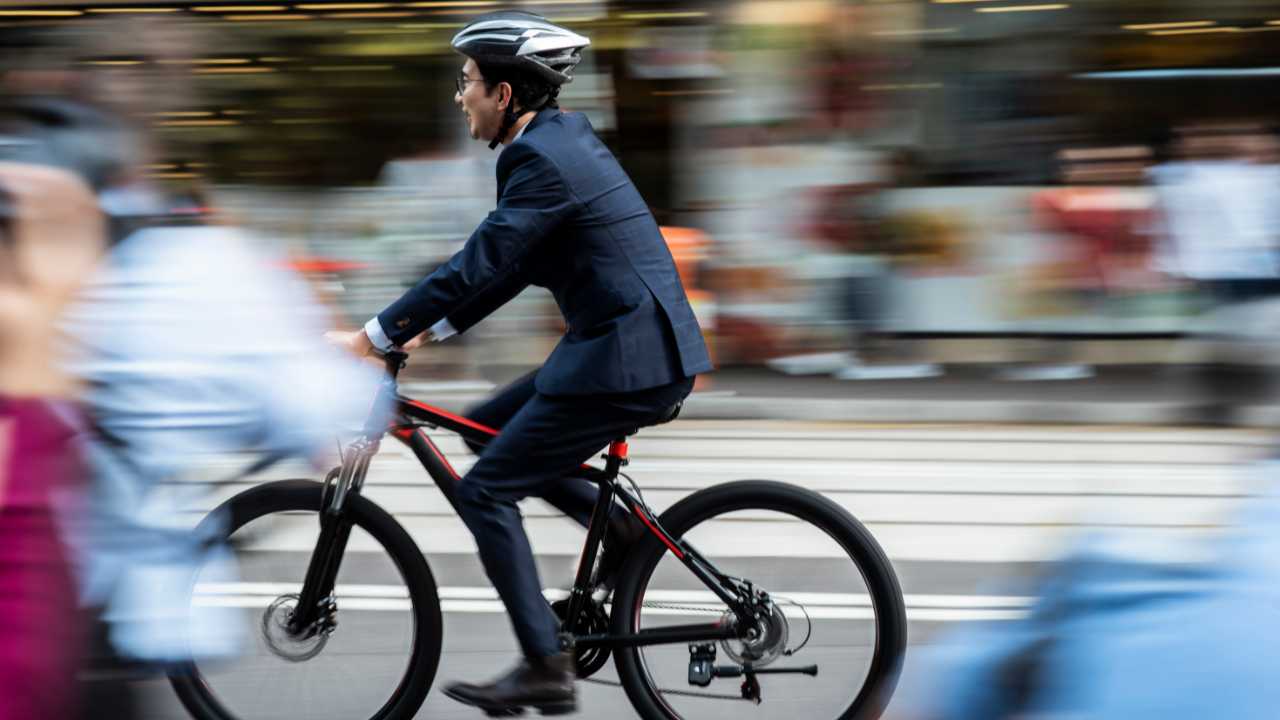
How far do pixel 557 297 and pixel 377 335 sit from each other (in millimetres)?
424

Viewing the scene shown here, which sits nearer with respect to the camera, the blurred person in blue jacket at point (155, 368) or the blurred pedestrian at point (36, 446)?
the blurred pedestrian at point (36, 446)

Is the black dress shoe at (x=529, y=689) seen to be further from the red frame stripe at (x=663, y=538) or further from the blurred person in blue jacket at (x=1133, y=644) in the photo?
the blurred person in blue jacket at (x=1133, y=644)

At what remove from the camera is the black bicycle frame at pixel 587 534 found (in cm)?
344

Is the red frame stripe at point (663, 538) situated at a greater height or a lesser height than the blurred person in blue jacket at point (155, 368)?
lesser

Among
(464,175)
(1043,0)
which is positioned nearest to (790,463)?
(464,175)

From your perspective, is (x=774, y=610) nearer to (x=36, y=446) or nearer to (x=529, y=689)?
(x=529, y=689)

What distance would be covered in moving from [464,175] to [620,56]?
116 cm

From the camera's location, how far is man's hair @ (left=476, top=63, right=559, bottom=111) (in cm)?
332

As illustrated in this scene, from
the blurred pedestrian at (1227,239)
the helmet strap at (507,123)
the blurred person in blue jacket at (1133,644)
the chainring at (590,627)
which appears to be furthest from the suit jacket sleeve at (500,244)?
the blurred pedestrian at (1227,239)

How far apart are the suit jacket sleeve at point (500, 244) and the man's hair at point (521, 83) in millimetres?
158

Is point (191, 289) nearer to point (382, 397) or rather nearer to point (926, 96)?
point (382, 397)

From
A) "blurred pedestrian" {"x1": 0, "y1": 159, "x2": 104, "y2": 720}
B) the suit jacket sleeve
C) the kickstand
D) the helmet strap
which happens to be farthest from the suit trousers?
"blurred pedestrian" {"x1": 0, "y1": 159, "x2": 104, "y2": 720}

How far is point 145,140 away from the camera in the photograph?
2881mm

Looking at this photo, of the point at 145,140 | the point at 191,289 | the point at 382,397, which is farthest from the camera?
the point at 382,397
